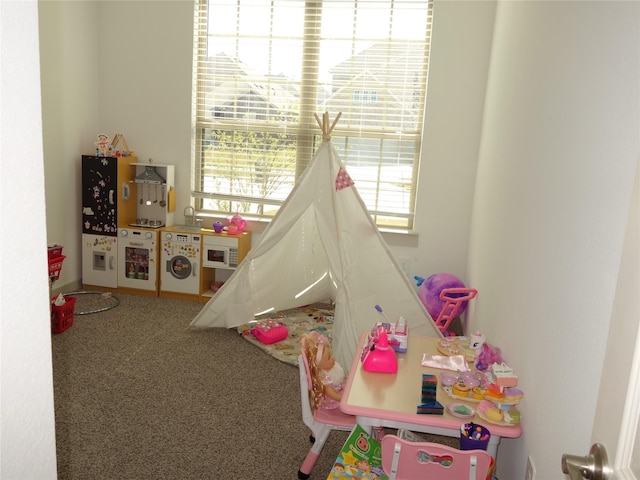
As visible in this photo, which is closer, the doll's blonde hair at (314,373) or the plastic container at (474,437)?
the plastic container at (474,437)

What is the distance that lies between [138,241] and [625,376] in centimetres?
441

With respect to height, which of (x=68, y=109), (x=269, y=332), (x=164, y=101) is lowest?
(x=269, y=332)

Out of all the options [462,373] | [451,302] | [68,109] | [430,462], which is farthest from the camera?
[68,109]

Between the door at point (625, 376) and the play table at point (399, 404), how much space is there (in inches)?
36.1

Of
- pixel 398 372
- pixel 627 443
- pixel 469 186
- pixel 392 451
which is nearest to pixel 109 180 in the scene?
pixel 469 186

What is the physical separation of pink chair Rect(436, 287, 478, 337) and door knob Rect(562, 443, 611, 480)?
8.74 ft

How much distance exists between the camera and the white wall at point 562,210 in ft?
3.94

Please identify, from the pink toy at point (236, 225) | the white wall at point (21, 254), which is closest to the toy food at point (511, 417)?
the white wall at point (21, 254)

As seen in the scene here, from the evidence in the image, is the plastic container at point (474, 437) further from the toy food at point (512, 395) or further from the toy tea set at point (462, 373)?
the toy food at point (512, 395)

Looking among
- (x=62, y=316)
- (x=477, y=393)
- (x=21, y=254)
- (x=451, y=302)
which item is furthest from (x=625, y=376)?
(x=62, y=316)

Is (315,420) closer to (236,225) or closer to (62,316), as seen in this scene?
(62,316)

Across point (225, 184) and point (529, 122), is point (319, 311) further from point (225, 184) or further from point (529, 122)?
point (529, 122)

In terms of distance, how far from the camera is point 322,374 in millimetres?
2357

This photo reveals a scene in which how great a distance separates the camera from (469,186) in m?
4.52
